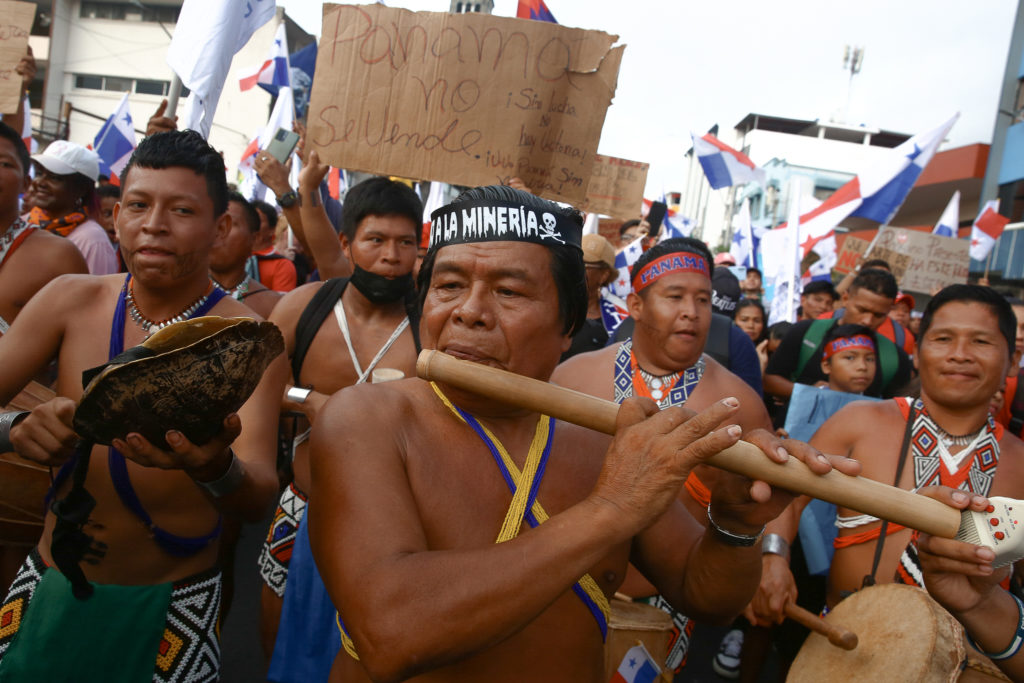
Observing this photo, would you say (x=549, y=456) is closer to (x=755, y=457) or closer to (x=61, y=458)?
(x=755, y=457)

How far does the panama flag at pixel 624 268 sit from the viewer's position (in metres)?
6.37

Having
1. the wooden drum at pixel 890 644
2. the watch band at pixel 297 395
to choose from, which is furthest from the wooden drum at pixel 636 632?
the watch band at pixel 297 395

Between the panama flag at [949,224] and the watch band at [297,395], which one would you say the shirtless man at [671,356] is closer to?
the watch band at [297,395]

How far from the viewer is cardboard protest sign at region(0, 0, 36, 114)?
15.8 feet

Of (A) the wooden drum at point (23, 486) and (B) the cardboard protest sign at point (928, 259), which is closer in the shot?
(A) the wooden drum at point (23, 486)

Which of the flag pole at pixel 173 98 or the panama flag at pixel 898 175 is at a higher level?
the panama flag at pixel 898 175

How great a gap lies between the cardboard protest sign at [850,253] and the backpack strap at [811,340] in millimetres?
5899

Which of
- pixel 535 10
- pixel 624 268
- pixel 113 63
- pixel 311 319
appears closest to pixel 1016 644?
pixel 311 319

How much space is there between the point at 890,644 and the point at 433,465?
169 centimetres

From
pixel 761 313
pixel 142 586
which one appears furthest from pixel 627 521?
pixel 761 313

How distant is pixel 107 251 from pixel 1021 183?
2390 centimetres

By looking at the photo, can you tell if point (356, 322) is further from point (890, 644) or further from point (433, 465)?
point (890, 644)

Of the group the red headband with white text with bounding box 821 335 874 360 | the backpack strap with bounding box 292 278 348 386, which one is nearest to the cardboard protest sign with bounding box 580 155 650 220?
the red headband with white text with bounding box 821 335 874 360

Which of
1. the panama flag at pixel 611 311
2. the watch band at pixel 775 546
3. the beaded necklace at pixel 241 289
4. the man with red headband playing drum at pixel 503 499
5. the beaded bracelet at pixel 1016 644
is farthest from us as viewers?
the panama flag at pixel 611 311
